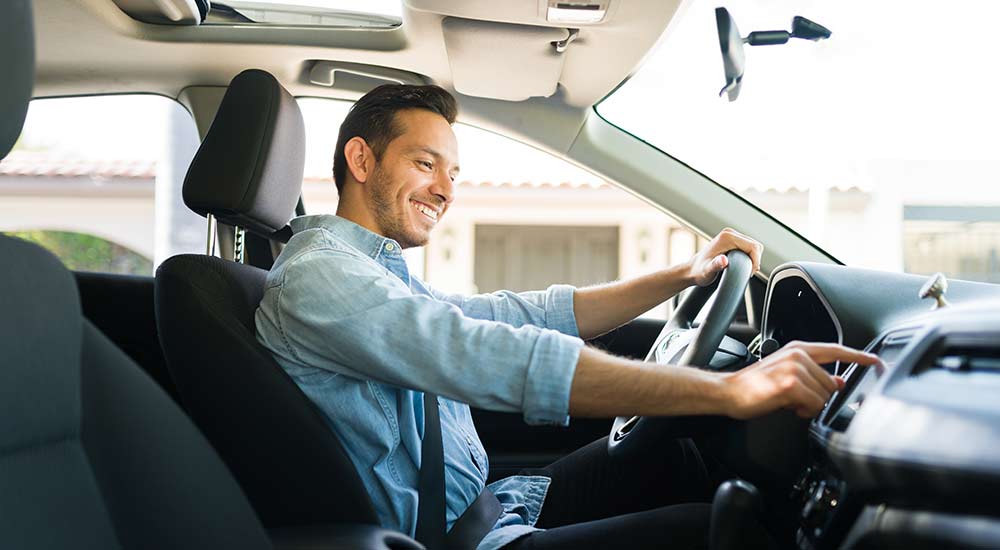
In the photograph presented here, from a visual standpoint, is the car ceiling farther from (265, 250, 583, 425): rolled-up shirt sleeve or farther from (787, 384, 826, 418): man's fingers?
(787, 384, 826, 418): man's fingers

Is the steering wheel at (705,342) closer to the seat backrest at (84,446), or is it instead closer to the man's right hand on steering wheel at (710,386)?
the man's right hand on steering wheel at (710,386)

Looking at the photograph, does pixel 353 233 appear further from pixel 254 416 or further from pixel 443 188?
pixel 254 416

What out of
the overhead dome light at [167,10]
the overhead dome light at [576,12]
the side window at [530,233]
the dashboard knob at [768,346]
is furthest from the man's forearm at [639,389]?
the side window at [530,233]

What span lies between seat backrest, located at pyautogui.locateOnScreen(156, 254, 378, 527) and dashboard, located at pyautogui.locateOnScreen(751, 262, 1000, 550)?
60cm

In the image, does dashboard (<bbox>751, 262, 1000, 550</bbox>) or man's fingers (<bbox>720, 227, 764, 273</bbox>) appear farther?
man's fingers (<bbox>720, 227, 764, 273</bbox>)

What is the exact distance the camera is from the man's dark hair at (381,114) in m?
1.83

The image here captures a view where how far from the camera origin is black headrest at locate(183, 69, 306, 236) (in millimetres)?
1694

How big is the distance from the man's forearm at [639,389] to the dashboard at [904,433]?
0.52 feet

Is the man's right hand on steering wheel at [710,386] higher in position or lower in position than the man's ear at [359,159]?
lower

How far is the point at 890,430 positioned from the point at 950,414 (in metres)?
0.10

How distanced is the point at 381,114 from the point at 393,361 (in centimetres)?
64

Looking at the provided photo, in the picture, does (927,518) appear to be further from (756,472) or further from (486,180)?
(486,180)

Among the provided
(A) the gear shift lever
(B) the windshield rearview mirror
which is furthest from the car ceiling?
(A) the gear shift lever

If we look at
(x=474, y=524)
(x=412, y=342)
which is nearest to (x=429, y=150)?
(x=412, y=342)
